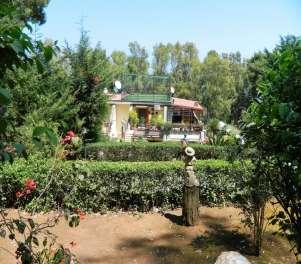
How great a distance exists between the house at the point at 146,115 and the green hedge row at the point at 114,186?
2134 cm

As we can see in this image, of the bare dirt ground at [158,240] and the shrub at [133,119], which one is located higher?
the shrub at [133,119]

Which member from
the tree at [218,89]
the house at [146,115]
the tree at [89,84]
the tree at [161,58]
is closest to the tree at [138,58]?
the tree at [161,58]

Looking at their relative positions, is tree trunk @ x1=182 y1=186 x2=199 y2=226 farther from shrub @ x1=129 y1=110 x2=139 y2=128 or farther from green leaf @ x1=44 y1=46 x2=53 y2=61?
shrub @ x1=129 y1=110 x2=139 y2=128

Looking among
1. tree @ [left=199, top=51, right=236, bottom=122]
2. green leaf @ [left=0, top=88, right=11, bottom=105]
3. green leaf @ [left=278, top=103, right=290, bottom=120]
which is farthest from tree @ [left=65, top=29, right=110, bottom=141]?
tree @ [left=199, top=51, right=236, bottom=122]

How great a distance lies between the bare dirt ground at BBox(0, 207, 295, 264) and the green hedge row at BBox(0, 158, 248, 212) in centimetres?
38

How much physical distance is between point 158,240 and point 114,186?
1936mm

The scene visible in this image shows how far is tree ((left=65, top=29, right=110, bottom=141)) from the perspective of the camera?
1881 cm

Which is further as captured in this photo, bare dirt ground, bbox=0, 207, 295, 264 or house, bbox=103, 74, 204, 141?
house, bbox=103, 74, 204, 141

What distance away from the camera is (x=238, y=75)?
6575cm

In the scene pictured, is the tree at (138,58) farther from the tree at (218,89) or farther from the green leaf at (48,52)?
the green leaf at (48,52)

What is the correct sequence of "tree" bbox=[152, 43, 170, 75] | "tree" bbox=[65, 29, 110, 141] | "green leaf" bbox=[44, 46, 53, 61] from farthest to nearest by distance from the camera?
1. "tree" bbox=[152, 43, 170, 75]
2. "tree" bbox=[65, 29, 110, 141]
3. "green leaf" bbox=[44, 46, 53, 61]

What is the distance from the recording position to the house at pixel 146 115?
104 feet

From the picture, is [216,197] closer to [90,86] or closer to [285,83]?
[285,83]

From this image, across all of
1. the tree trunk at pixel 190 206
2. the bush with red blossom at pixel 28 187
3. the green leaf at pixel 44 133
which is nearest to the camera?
the green leaf at pixel 44 133
